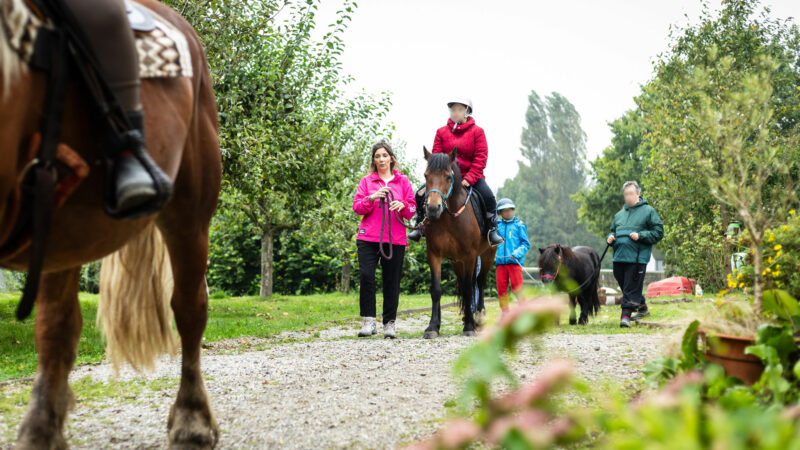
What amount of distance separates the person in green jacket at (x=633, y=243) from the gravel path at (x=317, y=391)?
88.0 inches

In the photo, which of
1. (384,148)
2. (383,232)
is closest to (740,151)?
(383,232)

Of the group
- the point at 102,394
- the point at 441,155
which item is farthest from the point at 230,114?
the point at 102,394

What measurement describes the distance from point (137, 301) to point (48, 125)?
1.59 metres

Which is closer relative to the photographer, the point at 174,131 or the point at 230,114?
the point at 174,131

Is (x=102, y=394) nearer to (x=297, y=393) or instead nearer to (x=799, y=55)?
(x=297, y=393)

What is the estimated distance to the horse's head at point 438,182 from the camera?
7.41 meters

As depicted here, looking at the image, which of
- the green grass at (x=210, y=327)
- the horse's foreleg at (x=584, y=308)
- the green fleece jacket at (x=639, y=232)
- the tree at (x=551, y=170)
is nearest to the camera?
the green grass at (x=210, y=327)

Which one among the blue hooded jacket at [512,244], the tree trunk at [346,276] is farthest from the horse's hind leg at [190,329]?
the tree trunk at [346,276]

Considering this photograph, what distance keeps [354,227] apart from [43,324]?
17.9 m

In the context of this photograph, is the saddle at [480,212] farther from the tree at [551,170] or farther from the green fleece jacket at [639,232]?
the tree at [551,170]

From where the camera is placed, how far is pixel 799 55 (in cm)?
3262

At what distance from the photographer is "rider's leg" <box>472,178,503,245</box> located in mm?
8414

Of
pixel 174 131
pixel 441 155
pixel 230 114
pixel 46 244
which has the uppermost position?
pixel 230 114

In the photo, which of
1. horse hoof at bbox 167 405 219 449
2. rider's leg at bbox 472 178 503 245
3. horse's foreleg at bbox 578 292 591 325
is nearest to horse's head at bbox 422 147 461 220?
rider's leg at bbox 472 178 503 245
